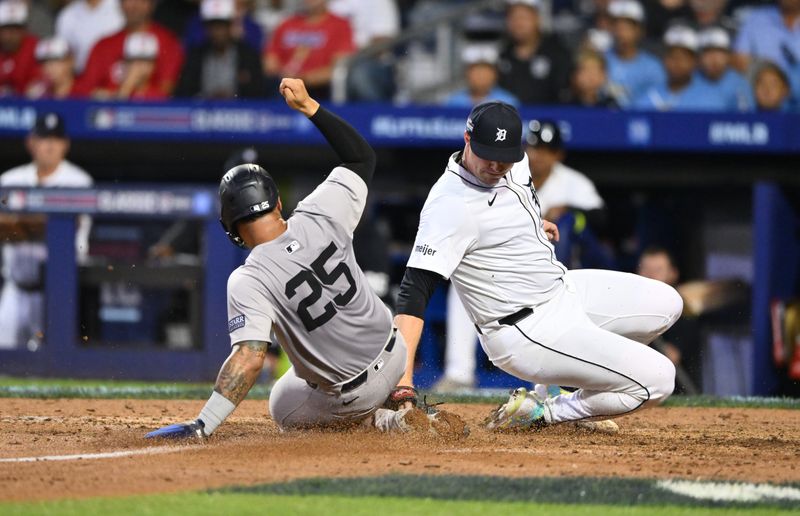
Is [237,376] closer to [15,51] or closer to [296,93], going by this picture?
[296,93]

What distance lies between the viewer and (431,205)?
4.98 metres

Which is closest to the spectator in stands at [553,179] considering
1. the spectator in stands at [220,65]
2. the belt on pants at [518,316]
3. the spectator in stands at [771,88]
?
the spectator in stands at [771,88]

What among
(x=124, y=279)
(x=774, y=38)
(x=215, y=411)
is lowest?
(x=124, y=279)

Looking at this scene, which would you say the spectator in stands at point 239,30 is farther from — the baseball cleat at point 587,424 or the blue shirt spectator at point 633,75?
the baseball cleat at point 587,424

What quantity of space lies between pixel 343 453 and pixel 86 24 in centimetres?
673

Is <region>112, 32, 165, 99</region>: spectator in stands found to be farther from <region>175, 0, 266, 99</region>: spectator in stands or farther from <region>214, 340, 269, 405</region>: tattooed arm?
<region>214, 340, 269, 405</region>: tattooed arm

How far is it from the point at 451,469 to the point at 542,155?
3.84 meters

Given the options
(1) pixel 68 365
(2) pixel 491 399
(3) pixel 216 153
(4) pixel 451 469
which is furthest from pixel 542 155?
(4) pixel 451 469

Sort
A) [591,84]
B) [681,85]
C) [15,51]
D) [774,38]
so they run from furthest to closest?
[15,51] → [681,85] → [774,38] → [591,84]

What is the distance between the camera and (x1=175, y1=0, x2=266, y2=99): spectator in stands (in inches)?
374

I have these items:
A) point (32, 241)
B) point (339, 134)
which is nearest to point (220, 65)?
point (32, 241)

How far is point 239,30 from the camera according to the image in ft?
32.6

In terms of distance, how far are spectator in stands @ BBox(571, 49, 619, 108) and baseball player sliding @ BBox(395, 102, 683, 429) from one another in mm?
4070

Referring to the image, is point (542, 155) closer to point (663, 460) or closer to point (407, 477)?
point (663, 460)
